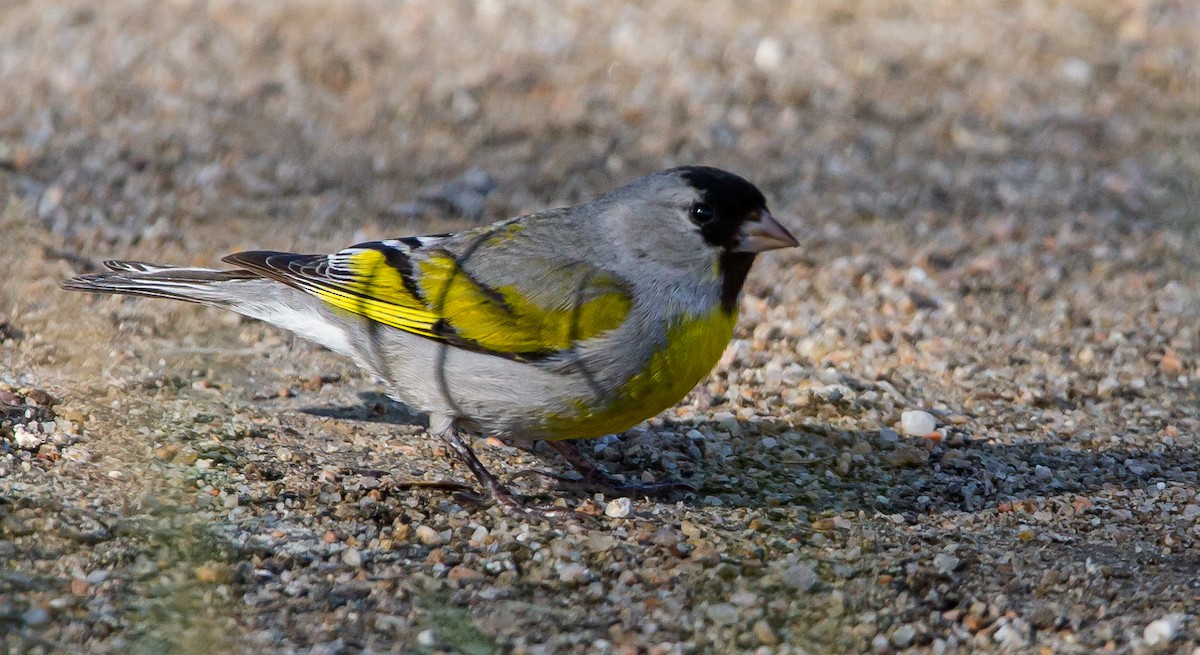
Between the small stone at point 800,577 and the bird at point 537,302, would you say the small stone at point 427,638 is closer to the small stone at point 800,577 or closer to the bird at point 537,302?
the bird at point 537,302

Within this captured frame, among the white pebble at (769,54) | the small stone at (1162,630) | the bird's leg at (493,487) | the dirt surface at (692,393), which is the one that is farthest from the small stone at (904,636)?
the white pebble at (769,54)

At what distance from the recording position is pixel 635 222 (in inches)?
178

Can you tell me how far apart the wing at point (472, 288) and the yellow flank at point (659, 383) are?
20cm

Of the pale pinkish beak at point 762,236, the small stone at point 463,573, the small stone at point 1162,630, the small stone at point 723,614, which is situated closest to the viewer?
the small stone at point 1162,630

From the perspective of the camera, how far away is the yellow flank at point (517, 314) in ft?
14.0

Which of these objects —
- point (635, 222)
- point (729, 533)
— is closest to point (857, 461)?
point (729, 533)

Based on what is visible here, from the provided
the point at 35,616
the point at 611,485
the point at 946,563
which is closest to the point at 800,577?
the point at 946,563

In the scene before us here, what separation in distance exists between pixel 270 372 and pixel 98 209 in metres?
1.82

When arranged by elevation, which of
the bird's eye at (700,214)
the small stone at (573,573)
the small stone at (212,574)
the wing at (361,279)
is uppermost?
the bird's eye at (700,214)

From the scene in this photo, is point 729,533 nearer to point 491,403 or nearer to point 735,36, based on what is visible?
point 491,403

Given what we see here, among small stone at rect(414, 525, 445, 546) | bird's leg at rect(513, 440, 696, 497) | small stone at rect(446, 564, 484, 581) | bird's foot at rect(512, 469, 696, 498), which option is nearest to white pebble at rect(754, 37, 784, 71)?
bird's leg at rect(513, 440, 696, 497)

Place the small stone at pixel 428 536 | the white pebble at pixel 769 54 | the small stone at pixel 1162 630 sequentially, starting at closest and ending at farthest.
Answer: the small stone at pixel 1162 630 < the small stone at pixel 428 536 < the white pebble at pixel 769 54

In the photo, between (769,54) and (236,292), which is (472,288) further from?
(769,54)

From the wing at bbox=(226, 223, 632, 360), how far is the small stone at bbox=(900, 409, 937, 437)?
1.31 meters
